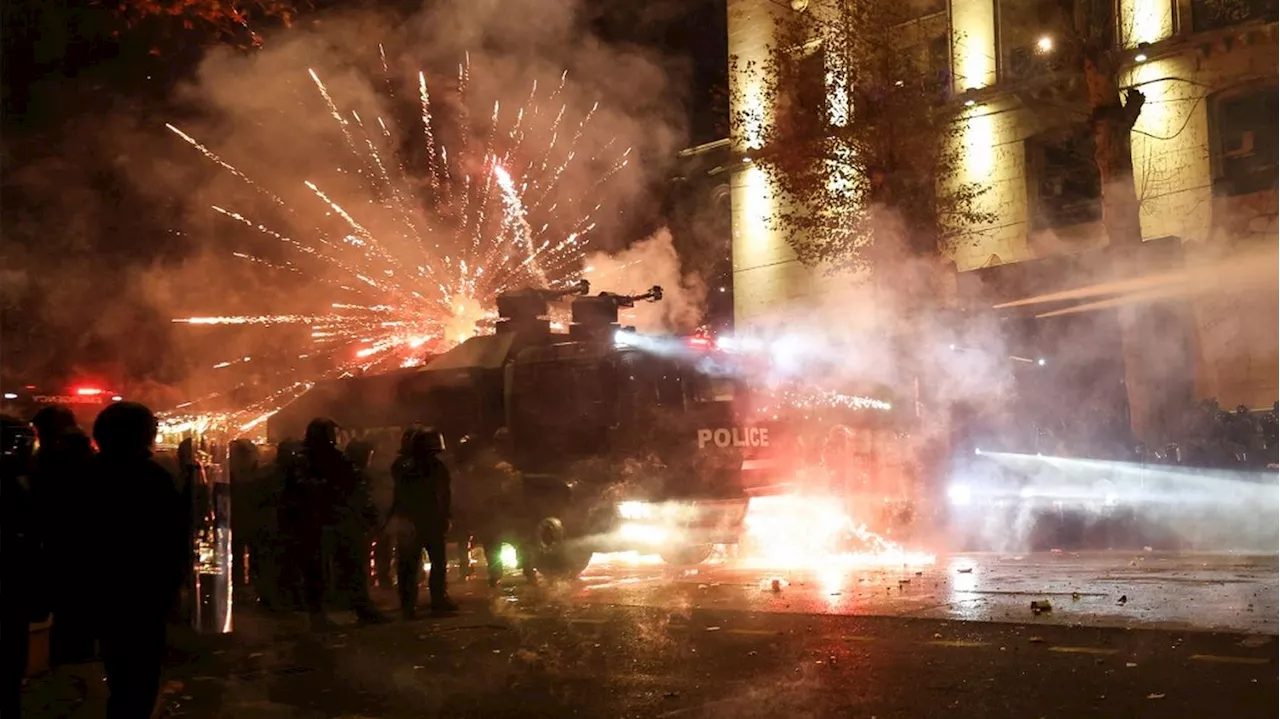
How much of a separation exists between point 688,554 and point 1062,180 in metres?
15.0

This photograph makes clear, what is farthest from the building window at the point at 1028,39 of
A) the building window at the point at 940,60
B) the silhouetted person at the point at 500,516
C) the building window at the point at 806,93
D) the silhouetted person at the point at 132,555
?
the silhouetted person at the point at 132,555

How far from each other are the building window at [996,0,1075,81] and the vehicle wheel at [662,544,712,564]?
48.8 ft

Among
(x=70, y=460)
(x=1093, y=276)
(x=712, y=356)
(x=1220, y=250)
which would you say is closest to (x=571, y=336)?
(x=712, y=356)

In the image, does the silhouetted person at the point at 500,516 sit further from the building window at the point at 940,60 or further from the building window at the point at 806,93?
the building window at the point at 940,60

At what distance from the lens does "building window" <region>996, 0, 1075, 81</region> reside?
22.9 meters

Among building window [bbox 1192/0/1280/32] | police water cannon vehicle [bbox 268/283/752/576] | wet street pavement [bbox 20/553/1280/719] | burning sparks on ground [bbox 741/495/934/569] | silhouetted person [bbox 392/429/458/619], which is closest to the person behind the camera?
wet street pavement [bbox 20/553/1280/719]

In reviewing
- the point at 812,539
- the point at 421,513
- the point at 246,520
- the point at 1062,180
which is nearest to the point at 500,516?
the point at 421,513

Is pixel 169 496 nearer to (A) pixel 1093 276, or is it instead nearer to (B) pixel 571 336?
(B) pixel 571 336

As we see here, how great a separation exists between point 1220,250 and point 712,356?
1268cm

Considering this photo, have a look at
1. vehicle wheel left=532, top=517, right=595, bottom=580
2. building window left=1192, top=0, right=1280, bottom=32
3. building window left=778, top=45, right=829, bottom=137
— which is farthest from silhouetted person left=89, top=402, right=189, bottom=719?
building window left=1192, top=0, right=1280, bottom=32

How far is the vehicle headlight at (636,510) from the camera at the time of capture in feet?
37.0

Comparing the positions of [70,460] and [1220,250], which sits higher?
[1220,250]

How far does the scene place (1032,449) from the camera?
1619 centimetres

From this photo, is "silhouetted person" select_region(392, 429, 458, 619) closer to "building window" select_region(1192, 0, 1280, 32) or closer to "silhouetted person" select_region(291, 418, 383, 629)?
"silhouetted person" select_region(291, 418, 383, 629)
